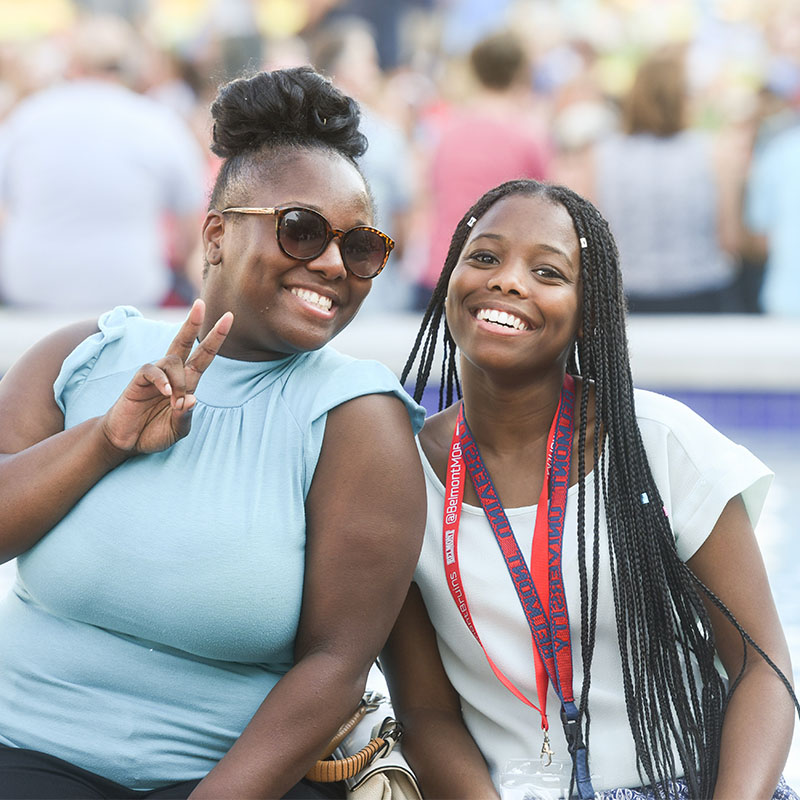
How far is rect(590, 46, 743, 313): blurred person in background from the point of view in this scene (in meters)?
7.14

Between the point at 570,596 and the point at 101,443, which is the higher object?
the point at 101,443

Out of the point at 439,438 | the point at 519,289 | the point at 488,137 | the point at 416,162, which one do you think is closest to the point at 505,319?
the point at 519,289

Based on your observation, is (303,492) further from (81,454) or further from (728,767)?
(728,767)

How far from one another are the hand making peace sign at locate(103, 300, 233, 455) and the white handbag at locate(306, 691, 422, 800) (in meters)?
0.63

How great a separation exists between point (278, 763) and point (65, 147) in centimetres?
561

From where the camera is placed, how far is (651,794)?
242cm

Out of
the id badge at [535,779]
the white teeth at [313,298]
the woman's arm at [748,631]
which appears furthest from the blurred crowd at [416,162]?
the id badge at [535,779]

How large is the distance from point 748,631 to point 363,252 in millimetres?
1024

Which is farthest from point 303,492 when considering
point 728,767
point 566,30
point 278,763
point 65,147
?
point 566,30

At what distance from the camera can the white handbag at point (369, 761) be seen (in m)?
2.33

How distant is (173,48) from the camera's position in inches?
392

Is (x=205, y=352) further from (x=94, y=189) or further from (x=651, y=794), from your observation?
(x=94, y=189)

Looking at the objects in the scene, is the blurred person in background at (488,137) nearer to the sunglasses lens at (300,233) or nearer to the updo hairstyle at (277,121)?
the updo hairstyle at (277,121)

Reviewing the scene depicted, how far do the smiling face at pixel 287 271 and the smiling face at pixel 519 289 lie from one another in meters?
0.27
